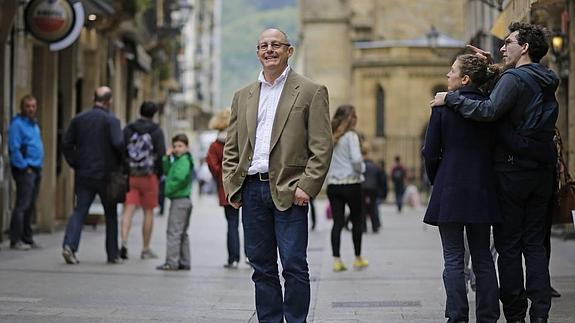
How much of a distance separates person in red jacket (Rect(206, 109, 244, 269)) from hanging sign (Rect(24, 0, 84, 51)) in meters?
4.03

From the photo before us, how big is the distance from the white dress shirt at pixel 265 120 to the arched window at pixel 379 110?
Answer: 51.8 metres

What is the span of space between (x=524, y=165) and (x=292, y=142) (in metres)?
1.64

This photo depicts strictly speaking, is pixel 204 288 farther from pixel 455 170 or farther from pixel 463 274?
pixel 455 170

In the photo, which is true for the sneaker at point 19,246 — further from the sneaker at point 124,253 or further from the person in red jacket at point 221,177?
the person in red jacket at point 221,177

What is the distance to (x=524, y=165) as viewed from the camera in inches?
326

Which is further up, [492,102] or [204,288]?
[492,102]

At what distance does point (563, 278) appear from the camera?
40.3 feet

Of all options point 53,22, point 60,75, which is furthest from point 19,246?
point 60,75

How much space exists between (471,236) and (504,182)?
16.9 inches

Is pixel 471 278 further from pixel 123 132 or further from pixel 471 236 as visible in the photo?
pixel 123 132

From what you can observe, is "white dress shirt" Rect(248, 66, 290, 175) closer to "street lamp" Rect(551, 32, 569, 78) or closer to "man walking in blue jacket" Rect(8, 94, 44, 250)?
"man walking in blue jacket" Rect(8, 94, 44, 250)

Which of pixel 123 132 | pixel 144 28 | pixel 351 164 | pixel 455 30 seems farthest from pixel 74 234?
pixel 455 30

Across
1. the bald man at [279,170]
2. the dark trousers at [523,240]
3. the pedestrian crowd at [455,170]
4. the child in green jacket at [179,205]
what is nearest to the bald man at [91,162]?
the child in green jacket at [179,205]

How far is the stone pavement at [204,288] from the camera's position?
9656 millimetres
